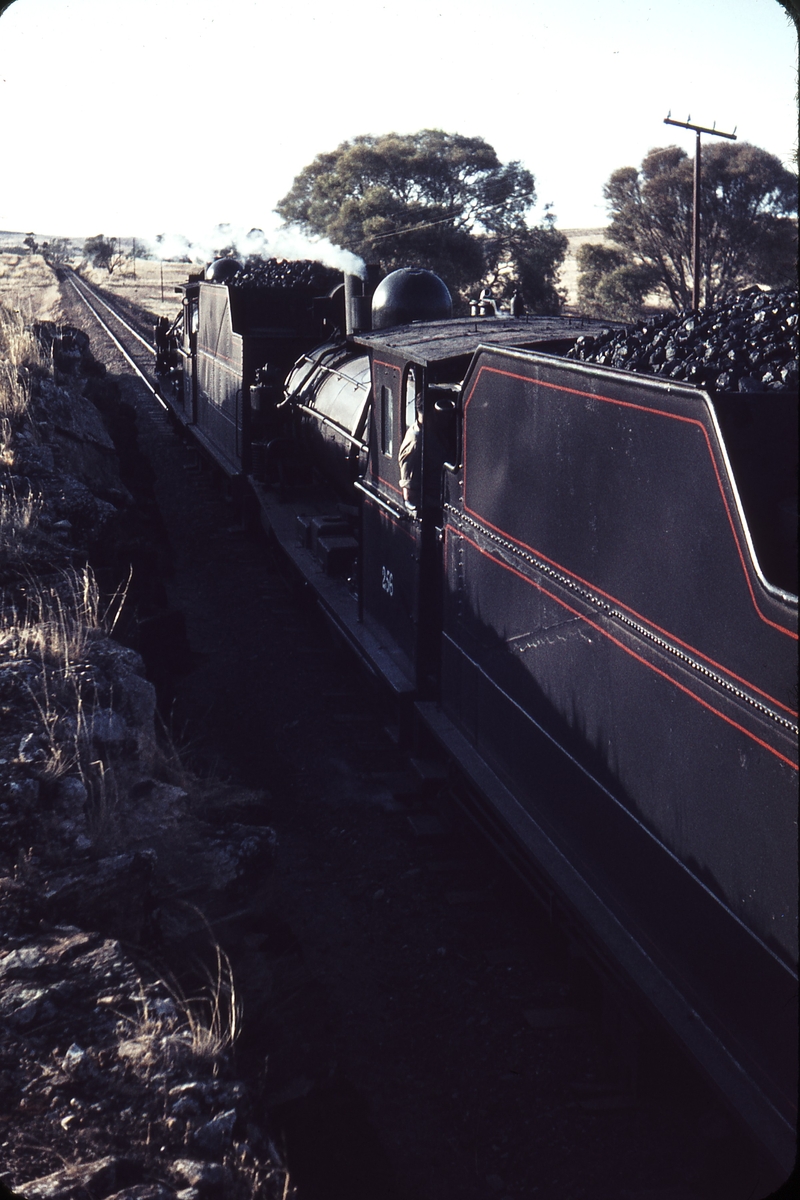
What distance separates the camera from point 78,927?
13.2 feet

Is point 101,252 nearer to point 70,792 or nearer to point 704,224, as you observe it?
point 704,224

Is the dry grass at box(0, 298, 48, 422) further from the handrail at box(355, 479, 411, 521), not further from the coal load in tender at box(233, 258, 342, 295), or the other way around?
the handrail at box(355, 479, 411, 521)

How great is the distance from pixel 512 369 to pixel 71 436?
801 centimetres

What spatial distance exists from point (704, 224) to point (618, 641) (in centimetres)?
3037

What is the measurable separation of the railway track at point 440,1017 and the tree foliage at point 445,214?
29.3m

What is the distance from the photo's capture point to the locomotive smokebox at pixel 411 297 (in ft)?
32.2

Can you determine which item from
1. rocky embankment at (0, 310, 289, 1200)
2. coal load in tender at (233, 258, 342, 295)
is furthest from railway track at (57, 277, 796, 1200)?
coal load in tender at (233, 258, 342, 295)

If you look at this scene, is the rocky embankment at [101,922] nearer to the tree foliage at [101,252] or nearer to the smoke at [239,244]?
the smoke at [239,244]

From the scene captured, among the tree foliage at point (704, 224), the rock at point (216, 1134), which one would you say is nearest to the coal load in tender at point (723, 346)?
the rock at point (216, 1134)

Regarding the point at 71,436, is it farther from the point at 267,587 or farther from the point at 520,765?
the point at 520,765

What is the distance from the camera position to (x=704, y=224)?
30719 millimetres

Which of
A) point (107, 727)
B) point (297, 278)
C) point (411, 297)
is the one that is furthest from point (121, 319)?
point (107, 727)

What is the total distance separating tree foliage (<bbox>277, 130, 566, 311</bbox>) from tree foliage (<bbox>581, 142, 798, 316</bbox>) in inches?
103

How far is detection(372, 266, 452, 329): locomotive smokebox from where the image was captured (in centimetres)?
980
